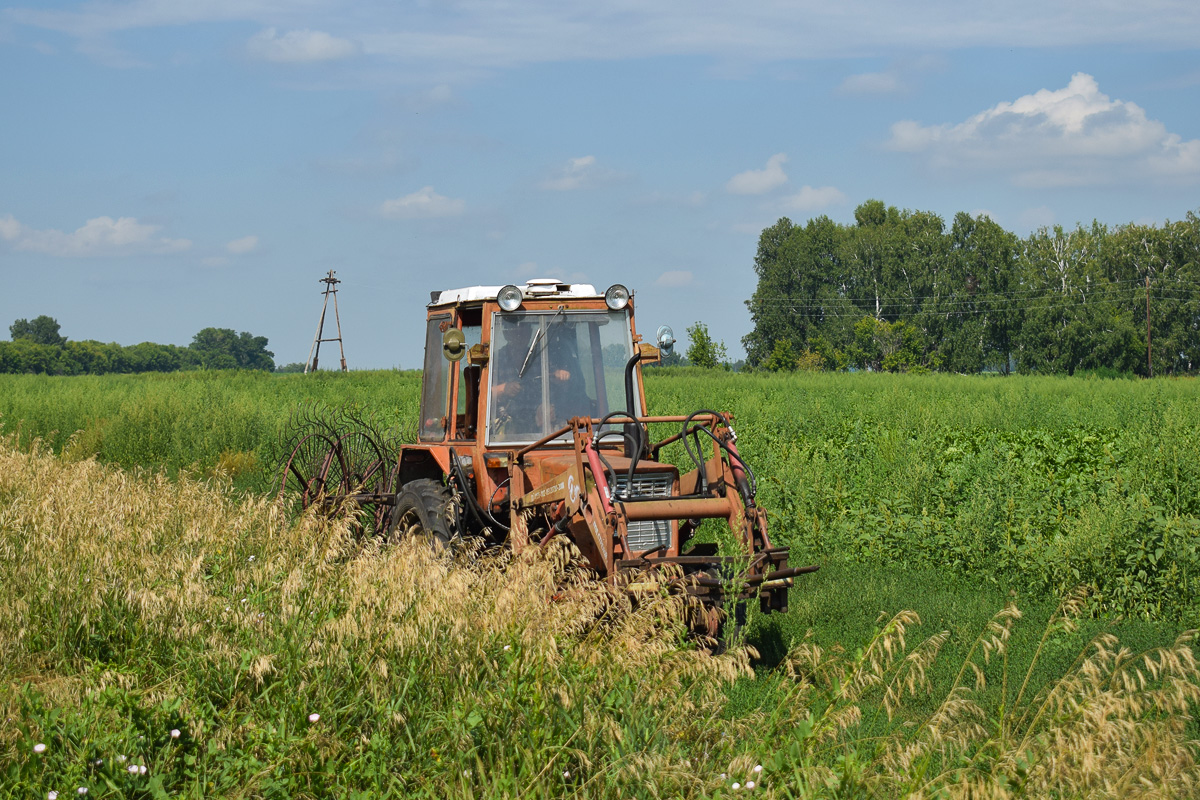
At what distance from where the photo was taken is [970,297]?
74.4m

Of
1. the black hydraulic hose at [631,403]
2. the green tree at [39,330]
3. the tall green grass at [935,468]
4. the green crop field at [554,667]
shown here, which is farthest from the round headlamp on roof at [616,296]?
the green tree at [39,330]

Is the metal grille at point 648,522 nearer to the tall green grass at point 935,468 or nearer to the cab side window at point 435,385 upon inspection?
the cab side window at point 435,385

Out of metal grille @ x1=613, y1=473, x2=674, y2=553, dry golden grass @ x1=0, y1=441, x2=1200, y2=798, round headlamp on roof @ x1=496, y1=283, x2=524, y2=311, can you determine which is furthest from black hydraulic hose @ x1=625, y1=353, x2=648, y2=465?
dry golden grass @ x1=0, y1=441, x2=1200, y2=798

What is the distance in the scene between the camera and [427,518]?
7.43 metres

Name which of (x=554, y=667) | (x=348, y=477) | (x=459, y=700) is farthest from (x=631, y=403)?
(x=348, y=477)

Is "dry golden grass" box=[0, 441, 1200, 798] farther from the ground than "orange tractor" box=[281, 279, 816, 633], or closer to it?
closer to it

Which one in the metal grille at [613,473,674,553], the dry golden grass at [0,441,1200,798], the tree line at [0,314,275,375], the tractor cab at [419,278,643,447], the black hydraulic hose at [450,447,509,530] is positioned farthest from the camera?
the tree line at [0,314,275,375]

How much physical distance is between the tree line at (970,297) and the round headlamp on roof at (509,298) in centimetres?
6467

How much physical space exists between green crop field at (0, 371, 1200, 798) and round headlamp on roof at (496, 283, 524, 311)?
2018mm

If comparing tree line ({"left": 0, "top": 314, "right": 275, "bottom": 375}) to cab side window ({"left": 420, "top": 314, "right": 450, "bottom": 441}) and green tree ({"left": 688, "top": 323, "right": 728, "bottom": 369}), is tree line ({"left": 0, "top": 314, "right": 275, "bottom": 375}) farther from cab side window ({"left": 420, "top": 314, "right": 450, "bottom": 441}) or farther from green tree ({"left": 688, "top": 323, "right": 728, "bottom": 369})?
cab side window ({"left": 420, "top": 314, "right": 450, "bottom": 441})

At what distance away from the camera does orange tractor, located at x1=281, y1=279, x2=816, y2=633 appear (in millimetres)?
5977

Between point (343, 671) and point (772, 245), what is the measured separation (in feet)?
272

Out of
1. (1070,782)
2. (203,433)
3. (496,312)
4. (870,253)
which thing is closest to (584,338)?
(496,312)

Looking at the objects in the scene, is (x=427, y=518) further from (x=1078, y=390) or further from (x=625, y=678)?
(x=1078, y=390)
